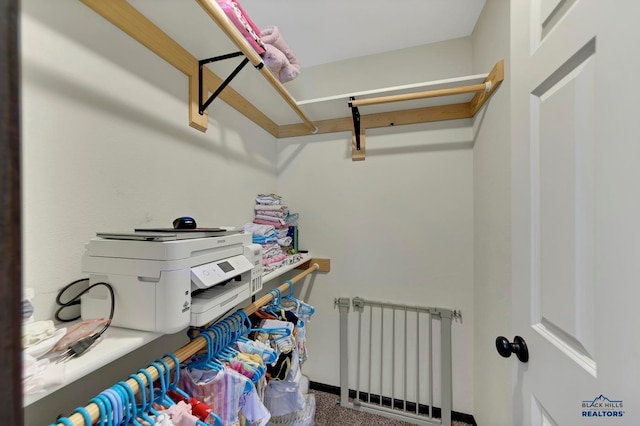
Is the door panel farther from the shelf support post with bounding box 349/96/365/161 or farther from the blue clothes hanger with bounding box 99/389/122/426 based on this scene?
the shelf support post with bounding box 349/96/365/161

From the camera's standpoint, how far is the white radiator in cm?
158

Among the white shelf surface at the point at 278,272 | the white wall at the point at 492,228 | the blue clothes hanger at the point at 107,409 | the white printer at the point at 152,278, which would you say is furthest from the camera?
the white shelf surface at the point at 278,272

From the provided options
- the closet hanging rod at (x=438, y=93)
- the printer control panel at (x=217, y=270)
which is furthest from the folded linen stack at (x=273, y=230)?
the closet hanging rod at (x=438, y=93)

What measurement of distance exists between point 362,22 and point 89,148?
1.51 m

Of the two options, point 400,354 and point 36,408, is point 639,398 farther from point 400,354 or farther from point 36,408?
point 400,354

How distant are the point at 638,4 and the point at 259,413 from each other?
1.37 m

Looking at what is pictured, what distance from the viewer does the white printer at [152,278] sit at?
0.63m

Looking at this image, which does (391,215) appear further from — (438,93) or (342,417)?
(342,417)

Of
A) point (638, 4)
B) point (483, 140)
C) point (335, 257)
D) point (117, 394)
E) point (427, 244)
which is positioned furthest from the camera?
point (335, 257)

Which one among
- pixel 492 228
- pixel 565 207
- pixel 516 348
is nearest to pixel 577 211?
pixel 565 207

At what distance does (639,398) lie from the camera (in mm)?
396

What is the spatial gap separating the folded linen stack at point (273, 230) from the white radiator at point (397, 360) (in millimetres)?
575

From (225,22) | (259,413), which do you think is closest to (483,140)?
(225,22)

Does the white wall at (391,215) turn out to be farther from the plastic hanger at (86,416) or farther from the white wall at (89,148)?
the plastic hanger at (86,416)
